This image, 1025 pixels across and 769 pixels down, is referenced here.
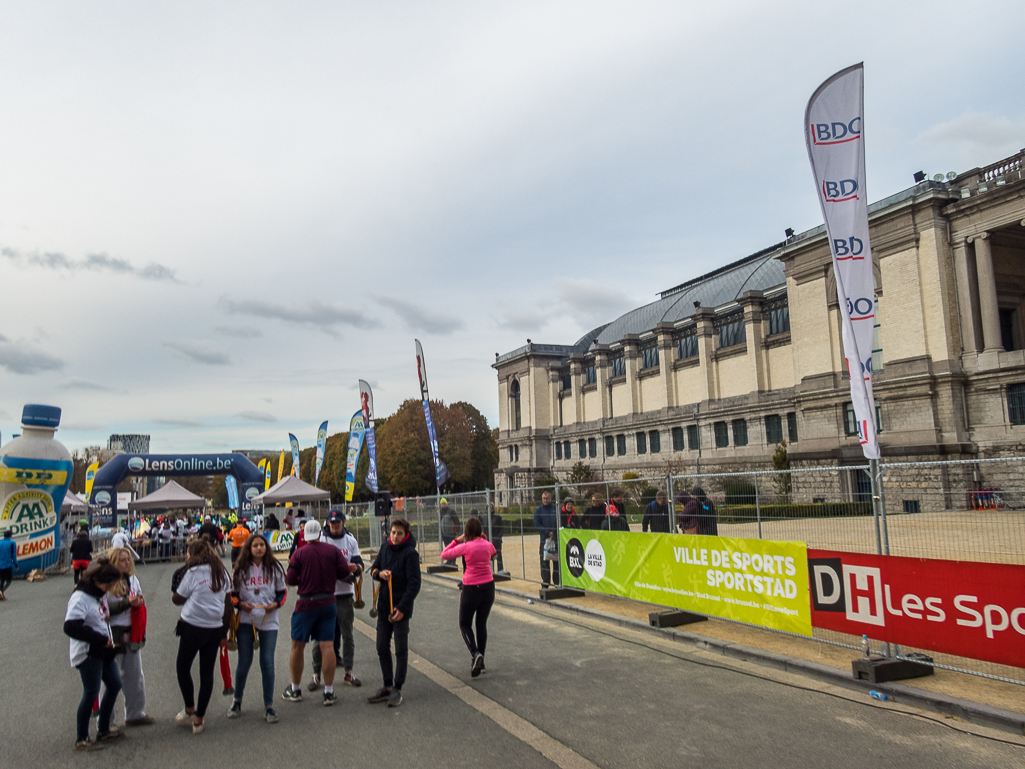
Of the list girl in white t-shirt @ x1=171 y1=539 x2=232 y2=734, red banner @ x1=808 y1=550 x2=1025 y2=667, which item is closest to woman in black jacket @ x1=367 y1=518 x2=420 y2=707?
girl in white t-shirt @ x1=171 y1=539 x2=232 y2=734

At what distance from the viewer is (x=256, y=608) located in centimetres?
684

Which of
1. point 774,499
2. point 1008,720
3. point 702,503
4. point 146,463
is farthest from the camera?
point 146,463

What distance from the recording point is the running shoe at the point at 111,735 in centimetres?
608

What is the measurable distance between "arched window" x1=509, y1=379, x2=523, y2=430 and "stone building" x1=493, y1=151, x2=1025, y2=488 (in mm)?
15899

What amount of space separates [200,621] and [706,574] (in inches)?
257

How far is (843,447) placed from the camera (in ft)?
134

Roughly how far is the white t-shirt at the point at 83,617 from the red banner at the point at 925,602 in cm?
730

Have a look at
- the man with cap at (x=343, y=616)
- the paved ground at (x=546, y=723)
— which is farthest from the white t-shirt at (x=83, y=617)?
the man with cap at (x=343, y=616)

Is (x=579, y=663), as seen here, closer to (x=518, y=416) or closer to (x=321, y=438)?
(x=321, y=438)

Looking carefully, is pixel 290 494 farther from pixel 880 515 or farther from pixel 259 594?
pixel 880 515

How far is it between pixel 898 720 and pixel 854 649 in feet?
7.61

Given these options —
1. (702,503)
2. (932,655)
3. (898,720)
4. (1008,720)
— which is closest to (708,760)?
(898,720)

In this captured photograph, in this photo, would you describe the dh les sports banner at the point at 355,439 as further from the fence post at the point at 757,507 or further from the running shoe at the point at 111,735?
the running shoe at the point at 111,735

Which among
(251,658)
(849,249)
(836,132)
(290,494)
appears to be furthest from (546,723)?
(290,494)
